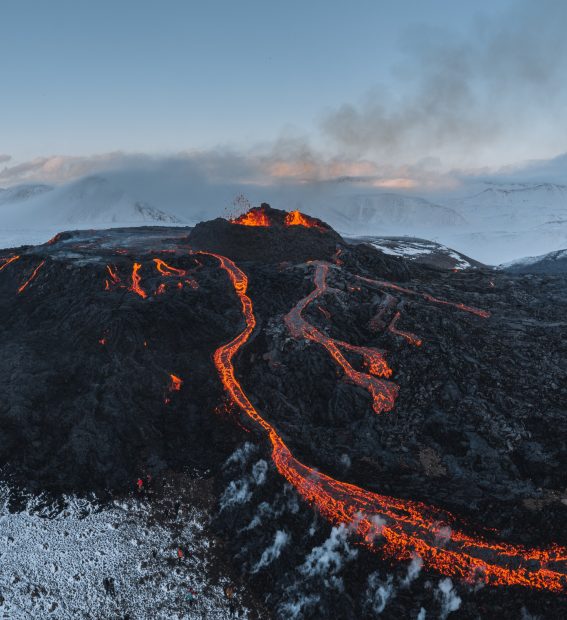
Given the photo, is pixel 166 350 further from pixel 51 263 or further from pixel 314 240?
pixel 314 240

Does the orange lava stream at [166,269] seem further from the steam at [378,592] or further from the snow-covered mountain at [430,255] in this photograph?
the snow-covered mountain at [430,255]

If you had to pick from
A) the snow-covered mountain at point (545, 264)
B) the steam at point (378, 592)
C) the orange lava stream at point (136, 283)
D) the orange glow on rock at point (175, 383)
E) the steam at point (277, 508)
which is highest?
the orange lava stream at point (136, 283)

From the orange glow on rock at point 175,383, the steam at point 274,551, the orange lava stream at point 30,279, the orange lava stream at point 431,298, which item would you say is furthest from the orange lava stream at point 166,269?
the steam at point 274,551

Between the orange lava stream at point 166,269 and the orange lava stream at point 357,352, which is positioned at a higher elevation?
the orange lava stream at point 166,269

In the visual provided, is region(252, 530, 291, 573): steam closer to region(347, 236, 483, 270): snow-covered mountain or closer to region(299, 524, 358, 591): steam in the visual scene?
region(299, 524, 358, 591): steam

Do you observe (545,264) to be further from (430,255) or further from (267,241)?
(267,241)
